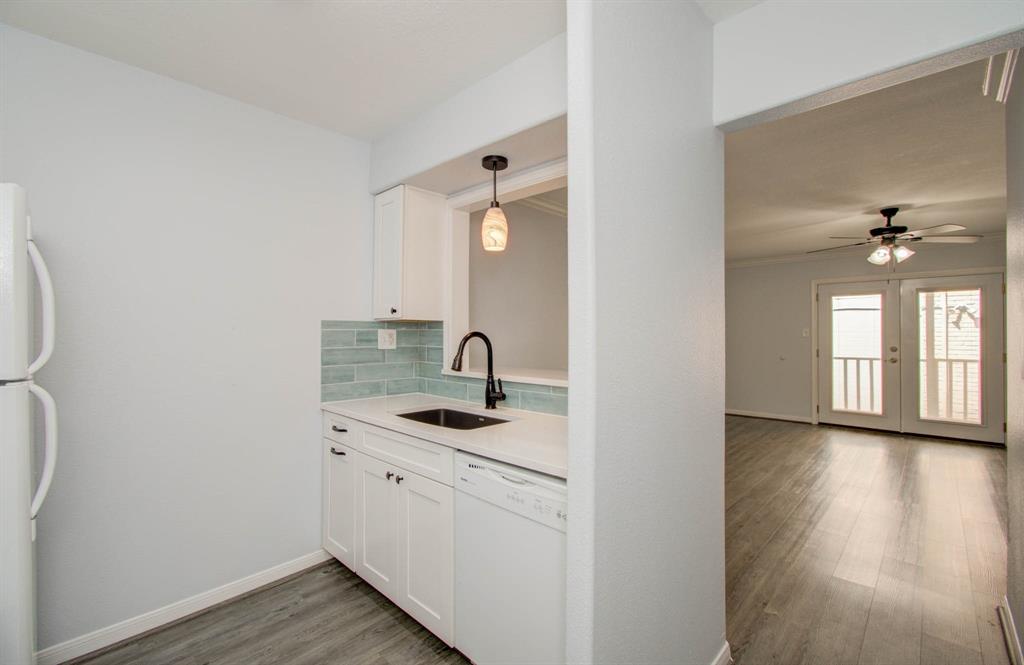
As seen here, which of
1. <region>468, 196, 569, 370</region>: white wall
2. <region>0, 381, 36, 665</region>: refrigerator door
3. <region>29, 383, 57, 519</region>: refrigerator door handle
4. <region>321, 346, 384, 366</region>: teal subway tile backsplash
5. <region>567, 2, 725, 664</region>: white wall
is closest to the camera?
<region>567, 2, 725, 664</region>: white wall

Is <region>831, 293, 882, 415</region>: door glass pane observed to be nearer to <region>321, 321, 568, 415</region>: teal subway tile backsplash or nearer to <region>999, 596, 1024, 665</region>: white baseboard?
<region>999, 596, 1024, 665</region>: white baseboard

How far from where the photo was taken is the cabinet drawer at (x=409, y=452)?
5.55 feet

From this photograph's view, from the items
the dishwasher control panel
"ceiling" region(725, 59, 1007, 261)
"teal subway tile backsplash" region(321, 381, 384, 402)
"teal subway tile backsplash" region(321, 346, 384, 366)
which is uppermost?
"ceiling" region(725, 59, 1007, 261)

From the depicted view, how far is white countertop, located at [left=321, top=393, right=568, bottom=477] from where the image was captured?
1.42 m

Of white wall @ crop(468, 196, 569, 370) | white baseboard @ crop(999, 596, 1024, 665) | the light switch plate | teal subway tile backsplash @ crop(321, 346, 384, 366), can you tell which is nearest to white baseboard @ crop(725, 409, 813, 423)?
white wall @ crop(468, 196, 569, 370)

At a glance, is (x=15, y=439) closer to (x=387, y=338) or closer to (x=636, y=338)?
(x=387, y=338)

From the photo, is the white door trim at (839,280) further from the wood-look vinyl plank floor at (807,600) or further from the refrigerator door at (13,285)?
the refrigerator door at (13,285)

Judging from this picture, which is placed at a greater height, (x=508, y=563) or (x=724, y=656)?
(x=508, y=563)

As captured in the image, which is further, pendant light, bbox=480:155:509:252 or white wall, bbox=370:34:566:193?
pendant light, bbox=480:155:509:252

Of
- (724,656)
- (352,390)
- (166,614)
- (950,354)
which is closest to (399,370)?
(352,390)

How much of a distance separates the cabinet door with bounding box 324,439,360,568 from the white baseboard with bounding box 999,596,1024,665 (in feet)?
9.37

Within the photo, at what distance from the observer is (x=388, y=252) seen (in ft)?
8.48

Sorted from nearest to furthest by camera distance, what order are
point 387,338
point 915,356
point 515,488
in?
point 515,488, point 387,338, point 915,356

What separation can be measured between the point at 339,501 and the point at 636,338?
1895 millimetres
